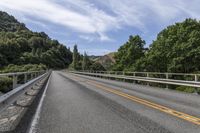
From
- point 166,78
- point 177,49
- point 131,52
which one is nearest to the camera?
point 166,78

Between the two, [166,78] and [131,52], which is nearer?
[166,78]

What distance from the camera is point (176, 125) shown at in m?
7.90

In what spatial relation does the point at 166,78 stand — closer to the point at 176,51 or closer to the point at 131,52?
the point at 176,51

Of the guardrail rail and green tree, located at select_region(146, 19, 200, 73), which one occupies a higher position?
green tree, located at select_region(146, 19, 200, 73)

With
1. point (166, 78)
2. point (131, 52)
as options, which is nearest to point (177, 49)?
point (131, 52)

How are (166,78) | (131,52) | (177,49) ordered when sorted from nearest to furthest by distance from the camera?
(166,78), (177,49), (131,52)

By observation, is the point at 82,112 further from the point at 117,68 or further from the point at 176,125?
the point at 117,68

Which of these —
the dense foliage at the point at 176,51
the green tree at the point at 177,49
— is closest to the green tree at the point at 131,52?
the dense foliage at the point at 176,51

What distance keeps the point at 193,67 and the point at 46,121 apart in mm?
46729

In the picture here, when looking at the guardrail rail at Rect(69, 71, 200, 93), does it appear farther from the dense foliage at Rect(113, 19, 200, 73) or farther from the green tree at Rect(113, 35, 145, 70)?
the green tree at Rect(113, 35, 145, 70)

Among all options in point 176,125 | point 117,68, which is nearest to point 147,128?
point 176,125

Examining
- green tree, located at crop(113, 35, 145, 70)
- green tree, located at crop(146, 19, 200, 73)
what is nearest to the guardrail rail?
green tree, located at crop(146, 19, 200, 73)

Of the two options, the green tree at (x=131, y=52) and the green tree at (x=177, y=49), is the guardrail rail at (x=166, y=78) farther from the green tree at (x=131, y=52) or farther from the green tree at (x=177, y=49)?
the green tree at (x=131, y=52)

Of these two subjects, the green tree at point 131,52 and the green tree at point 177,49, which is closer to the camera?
the green tree at point 177,49
